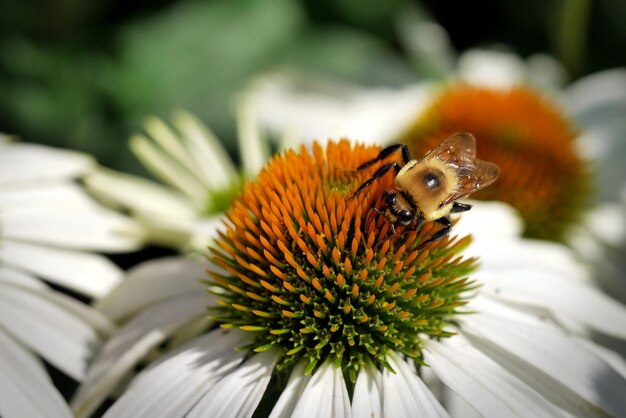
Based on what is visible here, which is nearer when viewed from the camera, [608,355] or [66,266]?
[608,355]

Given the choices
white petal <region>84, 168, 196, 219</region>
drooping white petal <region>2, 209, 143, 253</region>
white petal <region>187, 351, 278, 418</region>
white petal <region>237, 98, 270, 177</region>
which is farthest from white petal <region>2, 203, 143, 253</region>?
white petal <region>187, 351, 278, 418</region>

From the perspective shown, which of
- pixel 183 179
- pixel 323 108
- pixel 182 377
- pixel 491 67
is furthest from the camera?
pixel 491 67

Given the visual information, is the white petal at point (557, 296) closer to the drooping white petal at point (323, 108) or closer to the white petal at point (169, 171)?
the white petal at point (169, 171)

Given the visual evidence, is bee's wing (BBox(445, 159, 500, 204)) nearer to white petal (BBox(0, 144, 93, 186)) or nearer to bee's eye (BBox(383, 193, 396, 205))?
bee's eye (BBox(383, 193, 396, 205))

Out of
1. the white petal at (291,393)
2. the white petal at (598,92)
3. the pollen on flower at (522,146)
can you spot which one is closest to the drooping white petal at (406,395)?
the white petal at (291,393)

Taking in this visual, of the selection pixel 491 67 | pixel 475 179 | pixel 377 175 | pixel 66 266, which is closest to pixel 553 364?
pixel 475 179

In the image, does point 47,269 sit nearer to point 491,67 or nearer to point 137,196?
point 137,196
